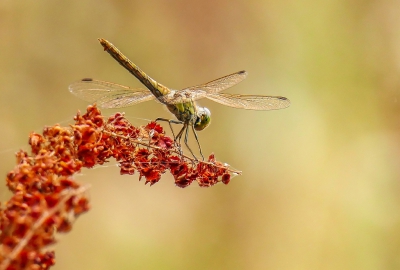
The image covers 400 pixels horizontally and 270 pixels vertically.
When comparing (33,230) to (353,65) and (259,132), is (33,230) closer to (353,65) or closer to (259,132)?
(259,132)

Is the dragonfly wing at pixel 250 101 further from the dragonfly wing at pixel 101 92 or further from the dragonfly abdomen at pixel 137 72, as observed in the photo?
A: the dragonfly wing at pixel 101 92

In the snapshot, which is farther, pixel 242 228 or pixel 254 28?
pixel 254 28

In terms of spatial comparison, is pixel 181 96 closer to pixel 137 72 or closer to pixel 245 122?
pixel 137 72

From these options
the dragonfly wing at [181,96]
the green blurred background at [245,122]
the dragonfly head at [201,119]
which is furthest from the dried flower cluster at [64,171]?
the green blurred background at [245,122]

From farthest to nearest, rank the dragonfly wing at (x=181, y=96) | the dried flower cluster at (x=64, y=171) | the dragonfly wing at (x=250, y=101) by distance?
the dragonfly wing at (x=250, y=101) < the dragonfly wing at (x=181, y=96) < the dried flower cluster at (x=64, y=171)

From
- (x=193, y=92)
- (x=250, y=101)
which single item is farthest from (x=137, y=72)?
(x=250, y=101)

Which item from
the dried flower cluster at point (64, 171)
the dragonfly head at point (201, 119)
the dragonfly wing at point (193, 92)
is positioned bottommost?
the dried flower cluster at point (64, 171)

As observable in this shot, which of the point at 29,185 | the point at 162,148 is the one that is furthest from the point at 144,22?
the point at 29,185
